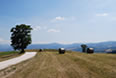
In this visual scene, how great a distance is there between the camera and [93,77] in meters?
8.35

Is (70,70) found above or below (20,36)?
below

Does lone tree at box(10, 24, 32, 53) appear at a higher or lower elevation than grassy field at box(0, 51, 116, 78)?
higher

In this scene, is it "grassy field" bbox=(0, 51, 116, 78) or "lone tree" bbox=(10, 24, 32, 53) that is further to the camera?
"lone tree" bbox=(10, 24, 32, 53)

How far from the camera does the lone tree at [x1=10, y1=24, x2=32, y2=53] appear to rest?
42.9m

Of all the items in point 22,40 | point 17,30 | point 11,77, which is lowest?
point 11,77

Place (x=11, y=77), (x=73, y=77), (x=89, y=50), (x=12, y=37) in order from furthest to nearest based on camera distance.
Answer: (x=12, y=37) < (x=89, y=50) < (x=11, y=77) < (x=73, y=77)

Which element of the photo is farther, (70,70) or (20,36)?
(20,36)

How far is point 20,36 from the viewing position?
43562mm

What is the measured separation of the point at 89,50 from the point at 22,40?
26.0 meters

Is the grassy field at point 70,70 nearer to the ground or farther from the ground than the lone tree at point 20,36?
nearer to the ground

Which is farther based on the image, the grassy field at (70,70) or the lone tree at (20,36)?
the lone tree at (20,36)

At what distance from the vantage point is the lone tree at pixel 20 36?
4288 centimetres

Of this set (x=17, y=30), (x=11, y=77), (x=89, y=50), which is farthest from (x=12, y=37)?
(x=11, y=77)

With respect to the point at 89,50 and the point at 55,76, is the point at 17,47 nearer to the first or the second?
the point at 89,50
